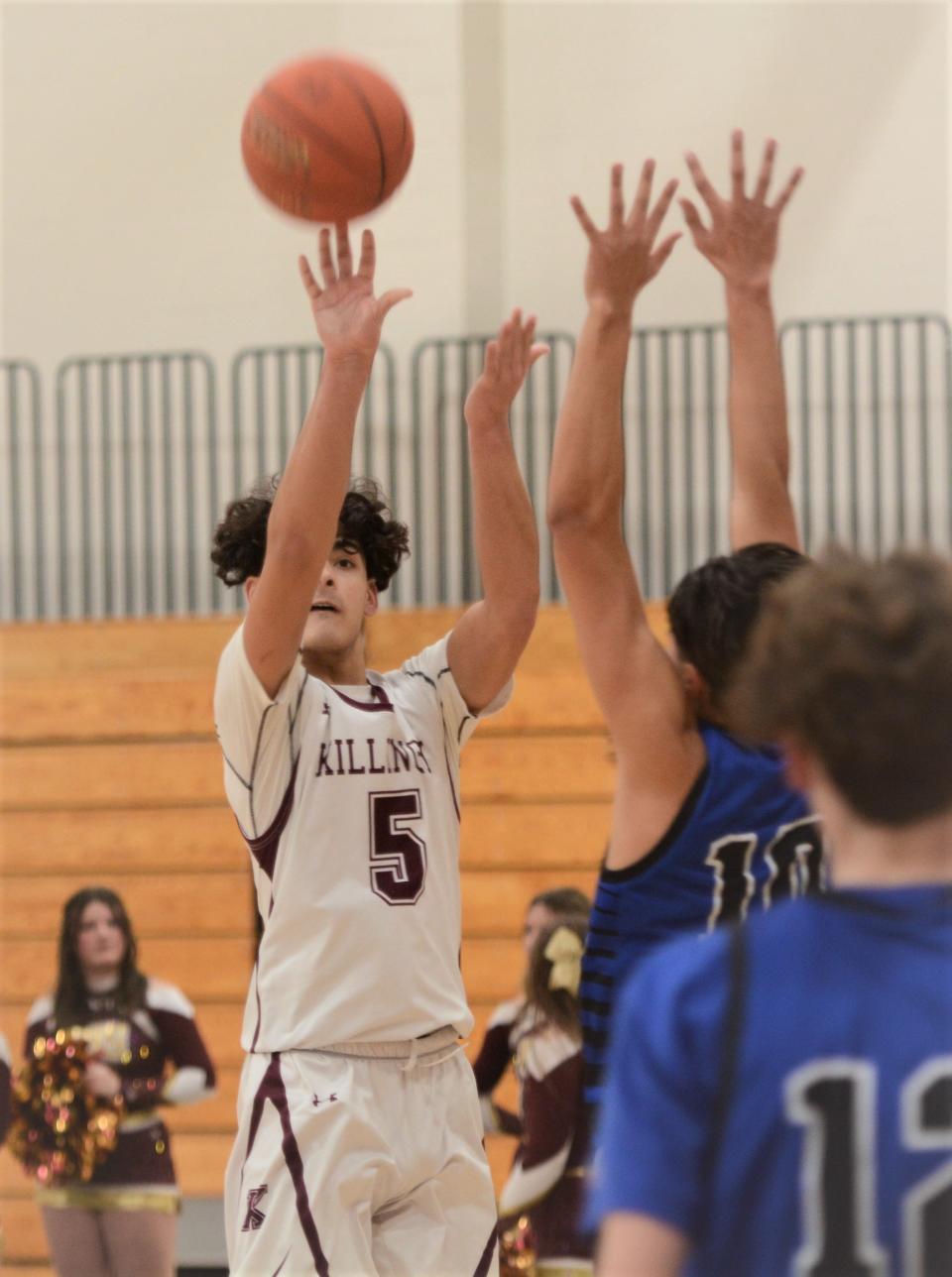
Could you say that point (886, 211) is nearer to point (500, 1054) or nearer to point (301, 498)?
point (500, 1054)

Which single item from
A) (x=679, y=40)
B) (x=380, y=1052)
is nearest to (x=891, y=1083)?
(x=380, y=1052)

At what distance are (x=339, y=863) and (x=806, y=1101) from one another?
5.42ft

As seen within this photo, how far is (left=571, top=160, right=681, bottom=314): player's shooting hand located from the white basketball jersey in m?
0.87

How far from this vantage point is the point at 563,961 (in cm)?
502

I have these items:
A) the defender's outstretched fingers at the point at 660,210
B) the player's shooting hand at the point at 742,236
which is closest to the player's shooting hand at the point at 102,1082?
the player's shooting hand at the point at 742,236

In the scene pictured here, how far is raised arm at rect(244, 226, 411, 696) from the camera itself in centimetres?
270

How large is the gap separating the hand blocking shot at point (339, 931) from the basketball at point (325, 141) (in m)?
0.41

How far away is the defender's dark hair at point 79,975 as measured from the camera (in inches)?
239

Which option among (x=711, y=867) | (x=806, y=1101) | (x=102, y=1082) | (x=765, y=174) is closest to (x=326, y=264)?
(x=765, y=174)

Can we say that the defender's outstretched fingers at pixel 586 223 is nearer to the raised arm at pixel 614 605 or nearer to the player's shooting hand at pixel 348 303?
the raised arm at pixel 614 605

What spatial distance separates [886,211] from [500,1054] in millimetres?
5250

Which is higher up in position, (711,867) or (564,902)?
(711,867)

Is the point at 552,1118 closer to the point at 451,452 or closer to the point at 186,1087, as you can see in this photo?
the point at 186,1087

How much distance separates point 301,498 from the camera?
8.89 feet
